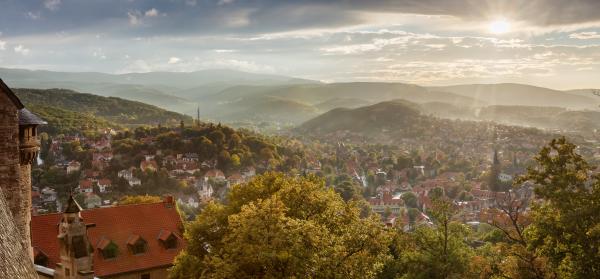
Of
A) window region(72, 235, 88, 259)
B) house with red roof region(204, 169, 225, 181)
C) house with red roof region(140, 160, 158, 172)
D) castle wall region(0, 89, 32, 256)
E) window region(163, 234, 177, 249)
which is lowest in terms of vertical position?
house with red roof region(204, 169, 225, 181)

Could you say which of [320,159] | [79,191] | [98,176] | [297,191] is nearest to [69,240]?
[297,191]

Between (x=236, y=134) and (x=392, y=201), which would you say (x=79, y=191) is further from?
(x=392, y=201)

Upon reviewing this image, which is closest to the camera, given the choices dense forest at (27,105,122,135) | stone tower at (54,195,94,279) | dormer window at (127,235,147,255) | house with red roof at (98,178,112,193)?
stone tower at (54,195,94,279)

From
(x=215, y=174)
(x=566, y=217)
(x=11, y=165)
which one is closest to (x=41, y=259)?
(x=11, y=165)

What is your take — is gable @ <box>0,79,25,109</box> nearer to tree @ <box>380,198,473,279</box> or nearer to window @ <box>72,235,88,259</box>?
window @ <box>72,235,88,259</box>

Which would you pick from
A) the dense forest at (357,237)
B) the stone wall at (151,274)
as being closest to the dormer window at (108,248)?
the stone wall at (151,274)

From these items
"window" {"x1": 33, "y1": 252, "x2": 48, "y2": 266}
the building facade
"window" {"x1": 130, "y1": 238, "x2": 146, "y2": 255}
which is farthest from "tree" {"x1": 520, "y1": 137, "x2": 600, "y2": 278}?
"window" {"x1": 33, "y1": 252, "x2": 48, "y2": 266}
